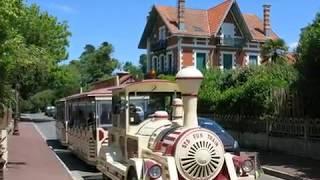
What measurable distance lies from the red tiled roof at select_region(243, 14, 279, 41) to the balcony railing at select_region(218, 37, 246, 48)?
1252 mm

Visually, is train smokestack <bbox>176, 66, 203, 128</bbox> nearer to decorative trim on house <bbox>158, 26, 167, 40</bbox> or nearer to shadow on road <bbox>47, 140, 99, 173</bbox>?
shadow on road <bbox>47, 140, 99, 173</bbox>

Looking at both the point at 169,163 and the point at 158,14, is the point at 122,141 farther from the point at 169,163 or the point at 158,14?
the point at 158,14

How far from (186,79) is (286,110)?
14.4 meters

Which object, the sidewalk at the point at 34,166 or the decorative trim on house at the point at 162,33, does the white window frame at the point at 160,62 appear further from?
the sidewalk at the point at 34,166

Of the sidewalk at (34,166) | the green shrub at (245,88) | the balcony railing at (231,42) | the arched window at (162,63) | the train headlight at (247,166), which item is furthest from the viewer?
the arched window at (162,63)

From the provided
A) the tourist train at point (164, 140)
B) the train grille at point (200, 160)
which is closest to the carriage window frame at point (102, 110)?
the tourist train at point (164, 140)

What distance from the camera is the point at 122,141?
501 inches

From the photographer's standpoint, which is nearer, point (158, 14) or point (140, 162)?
point (140, 162)

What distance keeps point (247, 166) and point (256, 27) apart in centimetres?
4849

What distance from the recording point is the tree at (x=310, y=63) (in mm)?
18766

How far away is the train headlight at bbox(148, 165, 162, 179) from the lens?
9680 mm

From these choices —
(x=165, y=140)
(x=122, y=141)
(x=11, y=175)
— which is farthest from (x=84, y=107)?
(x=165, y=140)

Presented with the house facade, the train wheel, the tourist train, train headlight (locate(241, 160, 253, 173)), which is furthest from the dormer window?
train headlight (locate(241, 160, 253, 173))

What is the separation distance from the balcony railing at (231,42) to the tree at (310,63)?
32.4 m
